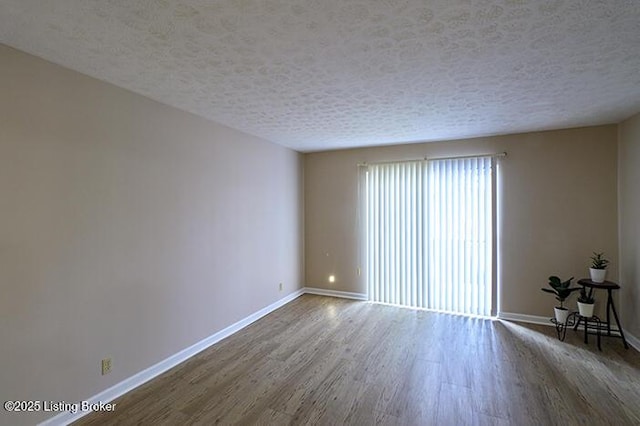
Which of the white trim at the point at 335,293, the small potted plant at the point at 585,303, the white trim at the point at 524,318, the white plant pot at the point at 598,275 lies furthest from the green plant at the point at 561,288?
the white trim at the point at 335,293

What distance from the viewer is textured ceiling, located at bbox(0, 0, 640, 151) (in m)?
1.52

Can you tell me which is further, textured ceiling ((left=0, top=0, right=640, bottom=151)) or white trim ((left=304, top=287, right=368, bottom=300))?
white trim ((left=304, top=287, right=368, bottom=300))

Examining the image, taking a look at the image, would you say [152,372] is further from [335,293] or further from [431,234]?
[431,234]

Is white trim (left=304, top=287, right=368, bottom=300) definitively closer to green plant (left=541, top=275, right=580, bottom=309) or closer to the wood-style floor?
the wood-style floor

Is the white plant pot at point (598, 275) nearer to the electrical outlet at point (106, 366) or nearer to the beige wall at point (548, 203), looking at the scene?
the beige wall at point (548, 203)

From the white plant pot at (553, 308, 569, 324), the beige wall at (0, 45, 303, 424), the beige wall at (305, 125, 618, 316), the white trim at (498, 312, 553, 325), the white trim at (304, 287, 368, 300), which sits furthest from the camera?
the white trim at (304, 287, 368, 300)

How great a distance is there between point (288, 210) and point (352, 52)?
336cm

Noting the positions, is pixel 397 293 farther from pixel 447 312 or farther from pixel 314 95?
pixel 314 95

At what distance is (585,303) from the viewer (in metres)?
3.42

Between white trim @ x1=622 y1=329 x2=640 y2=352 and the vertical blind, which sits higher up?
the vertical blind

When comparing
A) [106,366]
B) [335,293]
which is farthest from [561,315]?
[106,366]

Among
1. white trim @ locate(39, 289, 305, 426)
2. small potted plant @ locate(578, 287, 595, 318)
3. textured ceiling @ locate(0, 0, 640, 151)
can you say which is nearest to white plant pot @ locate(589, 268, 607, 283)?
small potted plant @ locate(578, 287, 595, 318)

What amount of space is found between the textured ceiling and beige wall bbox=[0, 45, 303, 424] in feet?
1.00

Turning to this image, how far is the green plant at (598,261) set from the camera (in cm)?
348
